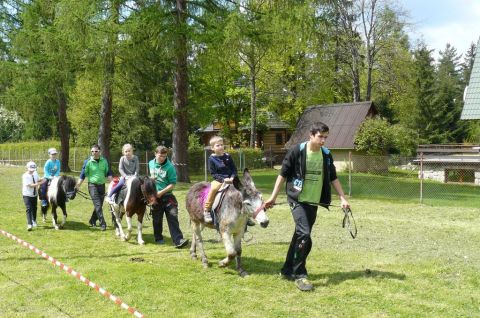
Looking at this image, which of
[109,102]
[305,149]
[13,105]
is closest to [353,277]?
[305,149]

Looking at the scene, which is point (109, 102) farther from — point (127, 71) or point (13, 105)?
point (13, 105)

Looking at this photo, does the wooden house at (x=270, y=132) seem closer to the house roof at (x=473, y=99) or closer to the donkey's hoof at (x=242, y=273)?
the house roof at (x=473, y=99)

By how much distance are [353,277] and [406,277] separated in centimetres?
72

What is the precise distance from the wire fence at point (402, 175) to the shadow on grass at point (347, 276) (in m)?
10.0

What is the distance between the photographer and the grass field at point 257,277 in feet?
18.4

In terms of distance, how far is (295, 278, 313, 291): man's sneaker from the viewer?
20.3ft

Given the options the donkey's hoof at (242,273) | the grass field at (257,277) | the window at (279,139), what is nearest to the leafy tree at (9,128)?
the window at (279,139)

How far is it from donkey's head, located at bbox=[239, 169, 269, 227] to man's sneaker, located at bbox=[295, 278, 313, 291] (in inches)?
34.9

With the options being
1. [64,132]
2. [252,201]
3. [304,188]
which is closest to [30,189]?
[252,201]

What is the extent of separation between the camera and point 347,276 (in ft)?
22.7

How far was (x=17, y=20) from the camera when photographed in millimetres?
29359

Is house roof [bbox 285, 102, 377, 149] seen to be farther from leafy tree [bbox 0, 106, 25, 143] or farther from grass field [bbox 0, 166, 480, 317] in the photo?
leafy tree [bbox 0, 106, 25, 143]

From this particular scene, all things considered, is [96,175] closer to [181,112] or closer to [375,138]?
[181,112]

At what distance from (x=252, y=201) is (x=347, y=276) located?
1.71 meters
